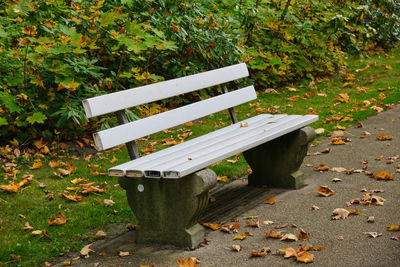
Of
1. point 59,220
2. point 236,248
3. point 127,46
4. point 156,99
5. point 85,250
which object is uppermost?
point 127,46

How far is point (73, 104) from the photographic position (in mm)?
5422

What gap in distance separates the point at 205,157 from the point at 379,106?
4.03 metres

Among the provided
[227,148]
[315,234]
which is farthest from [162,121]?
[315,234]

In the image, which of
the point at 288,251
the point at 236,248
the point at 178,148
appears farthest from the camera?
the point at 178,148

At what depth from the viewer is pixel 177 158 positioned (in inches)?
138

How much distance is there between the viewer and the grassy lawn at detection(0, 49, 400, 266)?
12.0 ft

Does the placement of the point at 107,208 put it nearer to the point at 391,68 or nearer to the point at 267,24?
the point at 267,24

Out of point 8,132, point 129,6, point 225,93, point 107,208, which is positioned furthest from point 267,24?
point 107,208

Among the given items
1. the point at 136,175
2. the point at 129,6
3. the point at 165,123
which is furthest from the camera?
the point at 129,6

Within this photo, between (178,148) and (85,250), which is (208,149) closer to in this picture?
(178,148)

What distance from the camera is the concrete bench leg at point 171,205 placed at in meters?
3.32

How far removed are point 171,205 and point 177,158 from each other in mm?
306

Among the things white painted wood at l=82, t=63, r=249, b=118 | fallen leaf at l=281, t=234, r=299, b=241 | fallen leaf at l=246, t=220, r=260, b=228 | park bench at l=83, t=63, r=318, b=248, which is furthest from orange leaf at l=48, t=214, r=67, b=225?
fallen leaf at l=281, t=234, r=299, b=241

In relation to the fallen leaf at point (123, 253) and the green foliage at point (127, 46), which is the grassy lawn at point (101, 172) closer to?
the fallen leaf at point (123, 253)
